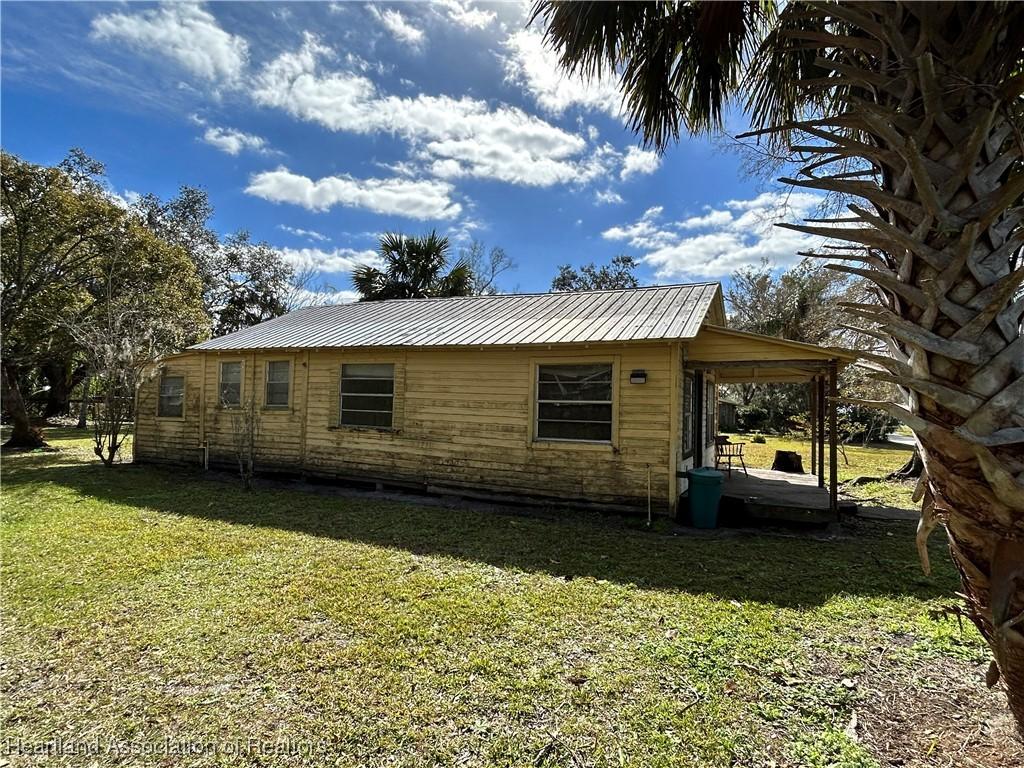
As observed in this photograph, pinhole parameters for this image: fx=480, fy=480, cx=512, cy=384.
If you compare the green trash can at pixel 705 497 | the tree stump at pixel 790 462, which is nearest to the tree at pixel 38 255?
the green trash can at pixel 705 497

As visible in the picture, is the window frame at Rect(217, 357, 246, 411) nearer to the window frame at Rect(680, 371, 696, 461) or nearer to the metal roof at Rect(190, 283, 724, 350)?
the metal roof at Rect(190, 283, 724, 350)

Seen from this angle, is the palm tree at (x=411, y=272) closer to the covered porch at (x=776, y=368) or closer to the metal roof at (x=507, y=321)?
the metal roof at (x=507, y=321)

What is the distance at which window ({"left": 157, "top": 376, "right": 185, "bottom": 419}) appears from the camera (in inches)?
479

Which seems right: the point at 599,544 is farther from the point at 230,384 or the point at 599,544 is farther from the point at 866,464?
the point at 866,464

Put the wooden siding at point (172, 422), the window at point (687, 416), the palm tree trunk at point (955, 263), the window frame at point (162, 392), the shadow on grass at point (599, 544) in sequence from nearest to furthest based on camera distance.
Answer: the palm tree trunk at point (955, 263)
the shadow on grass at point (599, 544)
the window at point (687, 416)
the wooden siding at point (172, 422)
the window frame at point (162, 392)

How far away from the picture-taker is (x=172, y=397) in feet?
40.5

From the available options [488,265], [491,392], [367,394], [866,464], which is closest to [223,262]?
[488,265]

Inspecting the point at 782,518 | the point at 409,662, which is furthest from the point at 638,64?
the point at 782,518

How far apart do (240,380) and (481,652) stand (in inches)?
403

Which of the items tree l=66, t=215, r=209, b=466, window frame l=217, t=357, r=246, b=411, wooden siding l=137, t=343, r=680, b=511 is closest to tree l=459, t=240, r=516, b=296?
tree l=66, t=215, r=209, b=466

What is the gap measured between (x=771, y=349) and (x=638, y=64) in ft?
16.7

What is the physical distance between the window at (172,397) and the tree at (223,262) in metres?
17.1

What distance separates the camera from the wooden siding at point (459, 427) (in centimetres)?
750

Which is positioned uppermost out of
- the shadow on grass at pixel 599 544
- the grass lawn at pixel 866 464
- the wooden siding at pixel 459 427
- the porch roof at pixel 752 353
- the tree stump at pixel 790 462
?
the porch roof at pixel 752 353
